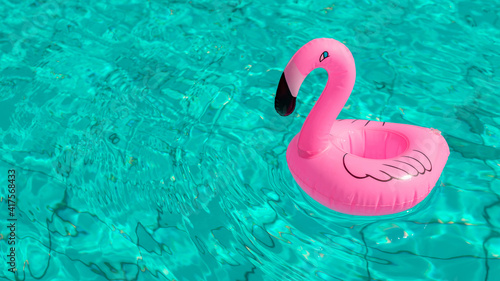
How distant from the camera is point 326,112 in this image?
2.29m

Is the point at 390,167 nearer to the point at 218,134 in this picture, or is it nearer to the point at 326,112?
the point at 326,112

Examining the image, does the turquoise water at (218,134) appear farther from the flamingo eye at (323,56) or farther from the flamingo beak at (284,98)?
the flamingo eye at (323,56)

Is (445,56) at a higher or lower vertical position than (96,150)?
higher

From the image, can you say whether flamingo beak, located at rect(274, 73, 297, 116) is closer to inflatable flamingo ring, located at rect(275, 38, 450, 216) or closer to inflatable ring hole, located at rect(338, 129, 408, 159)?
inflatable flamingo ring, located at rect(275, 38, 450, 216)

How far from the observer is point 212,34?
3.59 m

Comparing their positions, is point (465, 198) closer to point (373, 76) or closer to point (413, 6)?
point (373, 76)

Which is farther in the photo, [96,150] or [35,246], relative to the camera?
[96,150]

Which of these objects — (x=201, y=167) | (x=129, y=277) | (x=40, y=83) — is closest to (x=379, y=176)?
(x=201, y=167)

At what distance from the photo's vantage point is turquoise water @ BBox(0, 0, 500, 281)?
2.32 m

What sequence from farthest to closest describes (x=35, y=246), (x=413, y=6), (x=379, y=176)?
(x=413, y=6) → (x=35, y=246) → (x=379, y=176)

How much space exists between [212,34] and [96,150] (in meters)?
1.25

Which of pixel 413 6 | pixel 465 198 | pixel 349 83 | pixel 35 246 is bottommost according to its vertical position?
pixel 35 246

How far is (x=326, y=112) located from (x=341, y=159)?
218mm

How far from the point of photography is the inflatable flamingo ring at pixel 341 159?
2176 mm
